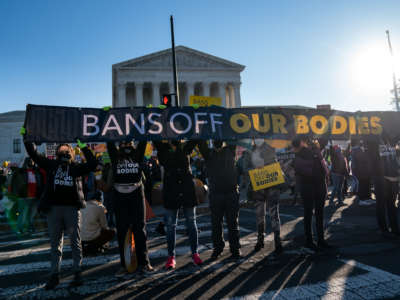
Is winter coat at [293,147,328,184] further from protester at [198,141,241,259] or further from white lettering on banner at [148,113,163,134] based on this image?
white lettering on banner at [148,113,163,134]

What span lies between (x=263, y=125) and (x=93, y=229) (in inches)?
133

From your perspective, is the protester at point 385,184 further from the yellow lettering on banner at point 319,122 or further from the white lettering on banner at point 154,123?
the white lettering on banner at point 154,123

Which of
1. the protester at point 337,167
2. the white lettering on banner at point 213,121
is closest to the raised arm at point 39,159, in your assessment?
the white lettering on banner at point 213,121

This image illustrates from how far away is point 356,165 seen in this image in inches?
335

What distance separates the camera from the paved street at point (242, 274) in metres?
3.41

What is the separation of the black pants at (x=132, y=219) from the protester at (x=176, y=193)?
37cm

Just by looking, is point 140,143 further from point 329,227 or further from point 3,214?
point 3,214

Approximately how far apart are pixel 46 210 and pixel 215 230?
7.68 feet

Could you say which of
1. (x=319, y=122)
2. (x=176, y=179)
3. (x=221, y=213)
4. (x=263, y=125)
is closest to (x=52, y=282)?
(x=176, y=179)

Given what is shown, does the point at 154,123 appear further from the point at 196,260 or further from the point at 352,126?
the point at 352,126

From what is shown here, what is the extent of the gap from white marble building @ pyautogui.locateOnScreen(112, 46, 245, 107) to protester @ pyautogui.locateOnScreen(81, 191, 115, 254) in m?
52.6

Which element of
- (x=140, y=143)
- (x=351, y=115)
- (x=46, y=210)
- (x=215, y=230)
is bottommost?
(x=215, y=230)

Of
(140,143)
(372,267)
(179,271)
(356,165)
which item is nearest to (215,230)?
(179,271)

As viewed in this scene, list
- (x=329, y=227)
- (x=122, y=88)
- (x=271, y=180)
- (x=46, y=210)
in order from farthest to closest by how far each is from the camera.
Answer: (x=122, y=88), (x=329, y=227), (x=271, y=180), (x=46, y=210)
